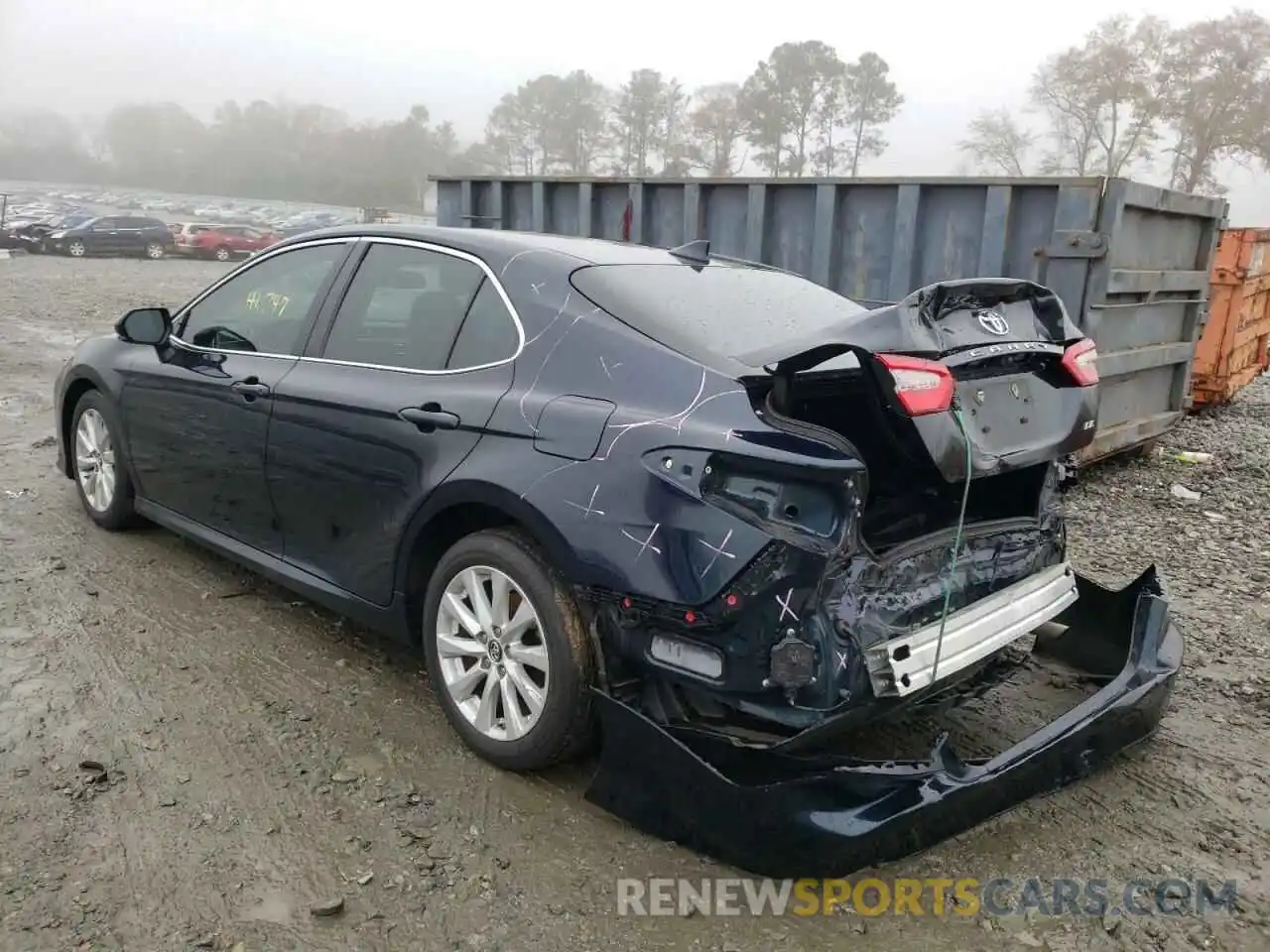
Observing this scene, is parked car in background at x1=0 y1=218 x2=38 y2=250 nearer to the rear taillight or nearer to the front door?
the front door

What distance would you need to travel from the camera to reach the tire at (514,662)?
2.90 m

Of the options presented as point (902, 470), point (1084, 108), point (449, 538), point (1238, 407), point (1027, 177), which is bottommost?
point (1238, 407)

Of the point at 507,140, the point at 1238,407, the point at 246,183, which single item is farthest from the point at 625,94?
the point at 1238,407

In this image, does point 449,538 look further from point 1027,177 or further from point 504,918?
point 1027,177

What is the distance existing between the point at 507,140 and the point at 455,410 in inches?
3317

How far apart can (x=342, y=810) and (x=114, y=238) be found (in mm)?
36217

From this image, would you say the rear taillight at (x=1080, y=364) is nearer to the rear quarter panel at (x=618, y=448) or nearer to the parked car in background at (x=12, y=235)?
the rear quarter panel at (x=618, y=448)

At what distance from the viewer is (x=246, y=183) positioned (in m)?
84.6

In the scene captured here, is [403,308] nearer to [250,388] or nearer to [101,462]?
[250,388]

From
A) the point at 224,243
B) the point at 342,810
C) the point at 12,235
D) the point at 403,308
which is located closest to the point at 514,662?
the point at 342,810

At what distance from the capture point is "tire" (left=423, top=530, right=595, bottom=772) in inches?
114

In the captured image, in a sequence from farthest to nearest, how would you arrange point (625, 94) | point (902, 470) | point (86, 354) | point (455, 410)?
point (625, 94) < point (86, 354) < point (455, 410) < point (902, 470)

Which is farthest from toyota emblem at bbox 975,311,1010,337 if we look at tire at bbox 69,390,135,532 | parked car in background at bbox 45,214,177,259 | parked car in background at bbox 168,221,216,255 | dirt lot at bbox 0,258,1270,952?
parked car in background at bbox 168,221,216,255

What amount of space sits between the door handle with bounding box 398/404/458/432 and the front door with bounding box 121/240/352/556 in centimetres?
86
